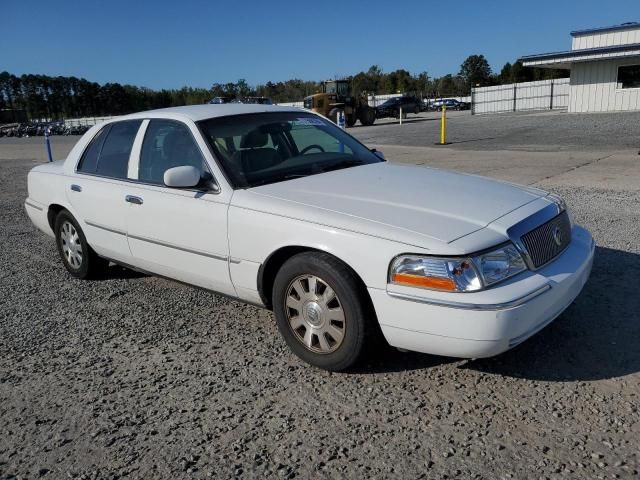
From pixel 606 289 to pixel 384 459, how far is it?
2679mm

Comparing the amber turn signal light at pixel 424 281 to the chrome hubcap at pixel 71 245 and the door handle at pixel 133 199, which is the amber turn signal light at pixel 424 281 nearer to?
the door handle at pixel 133 199

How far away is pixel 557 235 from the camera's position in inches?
133

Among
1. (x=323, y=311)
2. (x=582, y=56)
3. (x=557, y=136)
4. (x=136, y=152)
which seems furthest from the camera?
(x=582, y=56)

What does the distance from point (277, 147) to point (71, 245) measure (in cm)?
235

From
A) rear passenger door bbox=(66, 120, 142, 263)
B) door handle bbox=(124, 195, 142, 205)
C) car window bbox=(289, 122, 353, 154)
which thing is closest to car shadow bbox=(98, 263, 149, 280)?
rear passenger door bbox=(66, 120, 142, 263)

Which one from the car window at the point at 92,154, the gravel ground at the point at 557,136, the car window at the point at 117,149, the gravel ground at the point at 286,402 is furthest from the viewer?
the gravel ground at the point at 557,136

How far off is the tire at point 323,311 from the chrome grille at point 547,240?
932 millimetres

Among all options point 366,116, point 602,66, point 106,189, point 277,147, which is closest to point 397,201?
point 277,147

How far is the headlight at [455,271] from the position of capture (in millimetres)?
2826

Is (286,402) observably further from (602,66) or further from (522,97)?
(522,97)

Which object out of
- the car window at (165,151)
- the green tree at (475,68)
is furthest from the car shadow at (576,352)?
the green tree at (475,68)

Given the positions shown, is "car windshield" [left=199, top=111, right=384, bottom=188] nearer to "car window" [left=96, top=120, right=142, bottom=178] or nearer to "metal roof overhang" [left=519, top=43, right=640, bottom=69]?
"car window" [left=96, top=120, right=142, bottom=178]

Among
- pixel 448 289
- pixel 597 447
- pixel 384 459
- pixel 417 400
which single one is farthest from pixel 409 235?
pixel 597 447

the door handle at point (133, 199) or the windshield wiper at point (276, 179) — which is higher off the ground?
the windshield wiper at point (276, 179)
